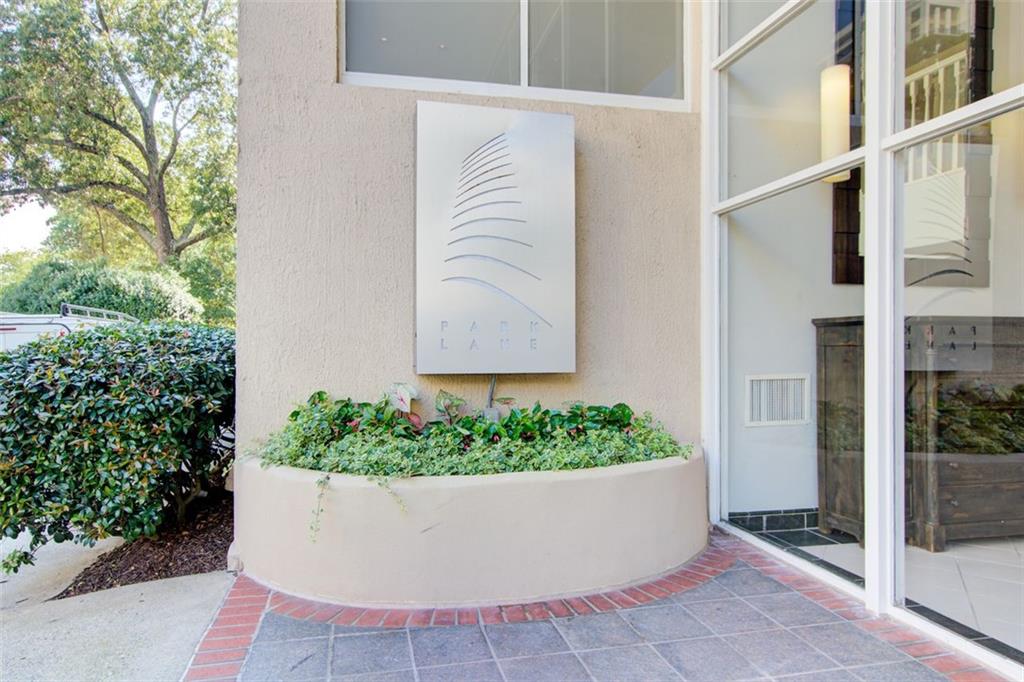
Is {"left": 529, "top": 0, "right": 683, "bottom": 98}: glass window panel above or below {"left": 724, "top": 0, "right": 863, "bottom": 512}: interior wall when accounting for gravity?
above

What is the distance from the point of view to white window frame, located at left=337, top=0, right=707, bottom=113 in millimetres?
3869

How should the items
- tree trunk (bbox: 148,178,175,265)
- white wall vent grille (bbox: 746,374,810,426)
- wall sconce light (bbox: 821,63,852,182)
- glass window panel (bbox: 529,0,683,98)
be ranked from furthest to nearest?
tree trunk (bbox: 148,178,175,265) < glass window panel (bbox: 529,0,683,98) < white wall vent grille (bbox: 746,374,810,426) < wall sconce light (bbox: 821,63,852,182)

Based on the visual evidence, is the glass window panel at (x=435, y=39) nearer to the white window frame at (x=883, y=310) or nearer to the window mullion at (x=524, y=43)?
the window mullion at (x=524, y=43)

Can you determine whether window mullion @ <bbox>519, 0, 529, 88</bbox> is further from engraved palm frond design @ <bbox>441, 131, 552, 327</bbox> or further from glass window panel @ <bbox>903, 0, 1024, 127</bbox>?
glass window panel @ <bbox>903, 0, 1024, 127</bbox>

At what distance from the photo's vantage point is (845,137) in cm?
333

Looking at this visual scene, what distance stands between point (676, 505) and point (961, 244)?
2.02m

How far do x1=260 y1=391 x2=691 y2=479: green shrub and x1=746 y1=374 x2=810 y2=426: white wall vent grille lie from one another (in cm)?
78

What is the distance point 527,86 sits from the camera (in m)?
4.09

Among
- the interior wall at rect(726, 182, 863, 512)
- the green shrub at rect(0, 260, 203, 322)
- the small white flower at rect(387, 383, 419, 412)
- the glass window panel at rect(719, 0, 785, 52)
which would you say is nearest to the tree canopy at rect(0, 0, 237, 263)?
the green shrub at rect(0, 260, 203, 322)

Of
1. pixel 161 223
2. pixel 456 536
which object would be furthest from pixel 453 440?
pixel 161 223

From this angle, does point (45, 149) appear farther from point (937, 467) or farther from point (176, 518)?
point (937, 467)

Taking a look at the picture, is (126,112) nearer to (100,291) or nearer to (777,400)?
(100,291)

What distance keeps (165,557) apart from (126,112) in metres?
13.9

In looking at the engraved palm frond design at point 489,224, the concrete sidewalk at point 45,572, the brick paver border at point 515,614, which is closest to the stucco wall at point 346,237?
the engraved palm frond design at point 489,224
